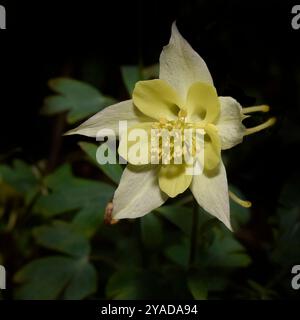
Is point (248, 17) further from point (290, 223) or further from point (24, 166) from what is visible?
point (24, 166)

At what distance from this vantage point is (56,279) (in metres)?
1.34

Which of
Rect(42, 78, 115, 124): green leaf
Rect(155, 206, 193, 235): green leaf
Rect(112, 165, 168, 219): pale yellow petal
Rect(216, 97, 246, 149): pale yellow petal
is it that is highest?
Rect(42, 78, 115, 124): green leaf

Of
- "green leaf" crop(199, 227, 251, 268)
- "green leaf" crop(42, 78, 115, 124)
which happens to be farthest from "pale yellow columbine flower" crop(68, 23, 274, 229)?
"green leaf" crop(42, 78, 115, 124)

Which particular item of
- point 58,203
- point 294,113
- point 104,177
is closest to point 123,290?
point 58,203

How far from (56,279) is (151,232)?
309 mm

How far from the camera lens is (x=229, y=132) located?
3.17 ft

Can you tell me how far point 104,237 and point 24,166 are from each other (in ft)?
1.14

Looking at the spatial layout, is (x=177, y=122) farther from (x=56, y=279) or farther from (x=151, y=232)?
(x=56, y=279)

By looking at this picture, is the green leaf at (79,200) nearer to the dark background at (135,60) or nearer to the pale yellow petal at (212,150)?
the dark background at (135,60)

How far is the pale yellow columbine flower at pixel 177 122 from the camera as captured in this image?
967mm

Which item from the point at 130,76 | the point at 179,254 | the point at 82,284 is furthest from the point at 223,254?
the point at 130,76

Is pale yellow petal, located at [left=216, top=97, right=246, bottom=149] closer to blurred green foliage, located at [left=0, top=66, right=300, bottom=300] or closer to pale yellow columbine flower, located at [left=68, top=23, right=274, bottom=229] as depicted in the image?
pale yellow columbine flower, located at [left=68, top=23, right=274, bottom=229]

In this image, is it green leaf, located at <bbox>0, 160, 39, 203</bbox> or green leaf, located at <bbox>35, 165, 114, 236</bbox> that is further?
green leaf, located at <bbox>0, 160, 39, 203</bbox>

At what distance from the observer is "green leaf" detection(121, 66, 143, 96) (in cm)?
149
